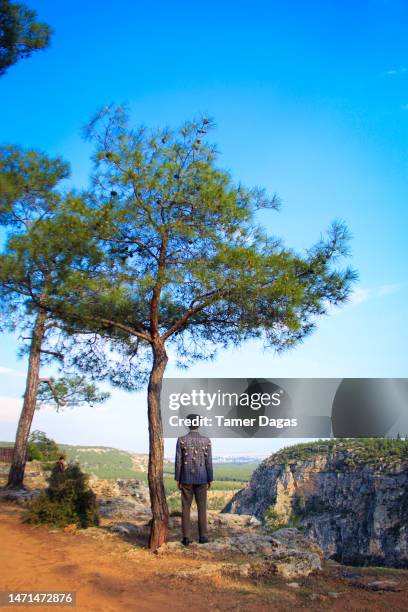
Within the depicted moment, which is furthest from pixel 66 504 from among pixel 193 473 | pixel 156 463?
pixel 193 473

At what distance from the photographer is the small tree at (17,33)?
12.9 m

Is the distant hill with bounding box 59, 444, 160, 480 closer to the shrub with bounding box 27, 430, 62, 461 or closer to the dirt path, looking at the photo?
the shrub with bounding box 27, 430, 62, 461

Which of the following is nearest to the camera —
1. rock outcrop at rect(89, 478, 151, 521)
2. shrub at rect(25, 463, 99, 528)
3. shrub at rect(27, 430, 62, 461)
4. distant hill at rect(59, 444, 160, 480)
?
shrub at rect(25, 463, 99, 528)

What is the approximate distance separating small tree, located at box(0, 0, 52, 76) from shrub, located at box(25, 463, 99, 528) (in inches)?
396

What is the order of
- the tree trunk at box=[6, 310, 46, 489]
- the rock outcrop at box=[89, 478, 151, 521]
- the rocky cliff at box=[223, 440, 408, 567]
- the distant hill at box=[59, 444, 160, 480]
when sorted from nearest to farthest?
the rock outcrop at box=[89, 478, 151, 521], the tree trunk at box=[6, 310, 46, 489], the rocky cliff at box=[223, 440, 408, 567], the distant hill at box=[59, 444, 160, 480]

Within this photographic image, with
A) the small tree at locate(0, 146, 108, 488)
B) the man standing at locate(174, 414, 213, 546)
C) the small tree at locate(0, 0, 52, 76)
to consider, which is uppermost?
the small tree at locate(0, 0, 52, 76)

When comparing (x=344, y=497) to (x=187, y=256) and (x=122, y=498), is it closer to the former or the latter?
(x=122, y=498)

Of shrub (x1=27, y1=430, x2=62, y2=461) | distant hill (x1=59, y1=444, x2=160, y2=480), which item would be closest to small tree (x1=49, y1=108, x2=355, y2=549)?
shrub (x1=27, y1=430, x2=62, y2=461)

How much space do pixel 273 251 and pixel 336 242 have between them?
4.40ft

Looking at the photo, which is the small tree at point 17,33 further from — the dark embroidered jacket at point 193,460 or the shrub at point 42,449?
the shrub at point 42,449

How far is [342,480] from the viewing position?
47156 mm

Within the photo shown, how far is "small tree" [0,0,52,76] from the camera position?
12.9 metres

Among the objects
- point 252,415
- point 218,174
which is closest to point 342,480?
point 252,415

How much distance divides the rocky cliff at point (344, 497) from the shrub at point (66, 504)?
1133 inches
